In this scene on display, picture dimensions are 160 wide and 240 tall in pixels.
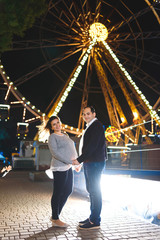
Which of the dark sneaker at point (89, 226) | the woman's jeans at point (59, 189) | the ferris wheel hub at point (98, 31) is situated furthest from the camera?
the ferris wheel hub at point (98, 31)

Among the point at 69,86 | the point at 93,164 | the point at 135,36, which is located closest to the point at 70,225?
the point at 93,164

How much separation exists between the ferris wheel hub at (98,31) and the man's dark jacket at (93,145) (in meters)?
13.2

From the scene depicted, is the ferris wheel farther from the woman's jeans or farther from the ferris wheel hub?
the woman's jeans

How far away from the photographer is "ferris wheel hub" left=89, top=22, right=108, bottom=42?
15614mm

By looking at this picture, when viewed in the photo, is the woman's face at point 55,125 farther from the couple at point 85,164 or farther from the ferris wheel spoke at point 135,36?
the ferris wheel spoke at point 135,36

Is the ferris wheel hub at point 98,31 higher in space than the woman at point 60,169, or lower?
higher

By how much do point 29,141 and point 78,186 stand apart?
1506cm

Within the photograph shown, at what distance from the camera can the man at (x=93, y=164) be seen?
3.46 m

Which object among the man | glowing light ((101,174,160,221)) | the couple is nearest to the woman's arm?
the couple

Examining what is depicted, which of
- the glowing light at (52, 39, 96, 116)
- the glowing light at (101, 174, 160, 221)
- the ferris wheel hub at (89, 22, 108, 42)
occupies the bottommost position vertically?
the glowing light at (101, 174, 160, 221)

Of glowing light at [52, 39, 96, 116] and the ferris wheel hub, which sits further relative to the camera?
the ferris wheel hub

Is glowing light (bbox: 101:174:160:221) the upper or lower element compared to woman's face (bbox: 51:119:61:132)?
lower

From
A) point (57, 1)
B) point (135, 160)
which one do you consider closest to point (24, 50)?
point (57, 1)

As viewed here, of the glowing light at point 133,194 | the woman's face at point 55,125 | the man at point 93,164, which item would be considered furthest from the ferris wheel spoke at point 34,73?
the man at point 93,164
